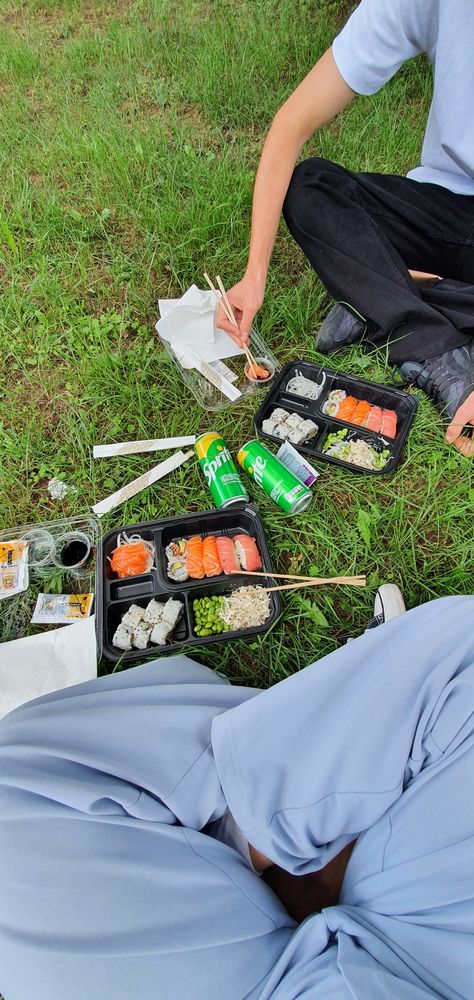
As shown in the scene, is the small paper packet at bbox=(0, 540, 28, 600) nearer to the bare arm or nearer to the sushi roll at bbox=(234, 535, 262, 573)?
the sushi roll at bbox=(234, 535, 262, 573)

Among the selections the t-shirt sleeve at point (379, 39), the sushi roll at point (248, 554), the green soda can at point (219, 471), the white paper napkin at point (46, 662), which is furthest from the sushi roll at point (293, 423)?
the t-shirt sleeve at point (379, 39)

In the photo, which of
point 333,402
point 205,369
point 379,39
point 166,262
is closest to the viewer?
point 379,39

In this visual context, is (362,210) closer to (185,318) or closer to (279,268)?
(279,268)

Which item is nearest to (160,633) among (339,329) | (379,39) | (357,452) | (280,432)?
(280,432)

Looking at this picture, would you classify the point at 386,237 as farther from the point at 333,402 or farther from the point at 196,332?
the point at 196,332

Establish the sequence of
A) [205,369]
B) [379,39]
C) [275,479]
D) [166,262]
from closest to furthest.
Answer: [379,39]
[275,479]
[205,369]
[166,262]

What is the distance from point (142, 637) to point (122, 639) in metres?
0.06

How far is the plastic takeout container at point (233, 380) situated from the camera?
2164mm

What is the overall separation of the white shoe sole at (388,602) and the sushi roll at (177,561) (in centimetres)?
60

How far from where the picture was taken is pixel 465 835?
1.01m

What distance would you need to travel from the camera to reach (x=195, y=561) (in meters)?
1.75

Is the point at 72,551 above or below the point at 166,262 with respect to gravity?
below

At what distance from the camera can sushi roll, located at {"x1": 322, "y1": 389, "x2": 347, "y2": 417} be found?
6.68ft

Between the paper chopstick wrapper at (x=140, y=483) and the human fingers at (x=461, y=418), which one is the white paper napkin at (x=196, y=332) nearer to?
the paper chopstick wrapper at (x=140, y=483)
